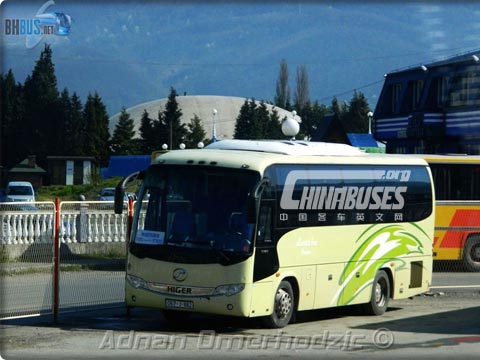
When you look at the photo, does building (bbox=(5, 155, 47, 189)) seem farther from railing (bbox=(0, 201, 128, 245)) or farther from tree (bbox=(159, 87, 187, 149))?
railing (bbox=(0, 201, 128, 245))

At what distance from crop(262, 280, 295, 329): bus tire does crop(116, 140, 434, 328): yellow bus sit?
0.02m

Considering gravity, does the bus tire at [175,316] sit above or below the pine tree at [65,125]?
below

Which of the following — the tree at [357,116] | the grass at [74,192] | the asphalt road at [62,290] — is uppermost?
the tree at [357,116]

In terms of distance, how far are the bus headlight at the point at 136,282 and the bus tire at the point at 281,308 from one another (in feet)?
6.25

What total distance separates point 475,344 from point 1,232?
28.5ft

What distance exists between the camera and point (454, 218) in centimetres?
2839

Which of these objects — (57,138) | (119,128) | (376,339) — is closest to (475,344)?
(376,339)

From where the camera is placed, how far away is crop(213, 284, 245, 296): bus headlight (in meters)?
15.1

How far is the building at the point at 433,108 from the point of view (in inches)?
1704

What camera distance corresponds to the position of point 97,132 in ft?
335

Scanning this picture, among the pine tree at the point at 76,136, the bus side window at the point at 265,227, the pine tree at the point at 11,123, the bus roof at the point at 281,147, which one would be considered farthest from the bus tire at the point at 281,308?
the pine tree at the point at 76,136

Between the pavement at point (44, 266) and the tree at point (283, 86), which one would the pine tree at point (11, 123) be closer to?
the tree at point (283, 86)

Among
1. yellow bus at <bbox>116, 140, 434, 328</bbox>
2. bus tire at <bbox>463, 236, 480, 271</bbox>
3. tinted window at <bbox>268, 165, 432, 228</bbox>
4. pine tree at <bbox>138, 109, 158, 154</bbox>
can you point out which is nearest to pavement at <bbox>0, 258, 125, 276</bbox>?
yellow bus at <bbox>116, 140, 434, 328</bbox>

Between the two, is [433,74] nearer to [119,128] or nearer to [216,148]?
[216,148]
